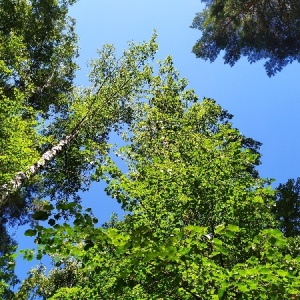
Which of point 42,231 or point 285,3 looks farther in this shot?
point 285,3

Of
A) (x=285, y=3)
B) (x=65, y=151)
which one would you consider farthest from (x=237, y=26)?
(x=65, y=151)

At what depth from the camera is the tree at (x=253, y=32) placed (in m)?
17.5

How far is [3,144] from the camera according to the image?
10.4 meters

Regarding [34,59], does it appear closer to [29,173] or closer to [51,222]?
[29,173]

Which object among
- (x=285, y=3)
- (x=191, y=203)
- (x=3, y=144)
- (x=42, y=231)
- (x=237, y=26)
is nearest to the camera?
(x=42, y=231)

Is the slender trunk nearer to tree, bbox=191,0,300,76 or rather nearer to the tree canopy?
the tree canopy

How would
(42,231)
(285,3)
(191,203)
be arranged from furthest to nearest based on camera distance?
(285,3) → (191,203) → (42,231)

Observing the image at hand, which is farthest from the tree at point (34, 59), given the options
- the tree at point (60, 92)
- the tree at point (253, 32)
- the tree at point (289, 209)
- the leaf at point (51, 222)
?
the leaf at point (51, 222)

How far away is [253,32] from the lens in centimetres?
1831

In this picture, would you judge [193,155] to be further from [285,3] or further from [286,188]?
[285,3]

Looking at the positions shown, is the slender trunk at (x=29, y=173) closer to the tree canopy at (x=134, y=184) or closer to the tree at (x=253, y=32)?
the tree canopy at (x=134, y=184)

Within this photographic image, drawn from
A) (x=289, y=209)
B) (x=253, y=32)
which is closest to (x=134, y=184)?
(x=289, y=209)

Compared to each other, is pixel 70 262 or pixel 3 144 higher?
pixel 70 262

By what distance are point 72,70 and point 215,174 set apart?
52.9ft
